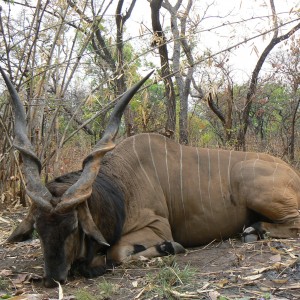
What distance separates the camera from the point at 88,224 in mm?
2844

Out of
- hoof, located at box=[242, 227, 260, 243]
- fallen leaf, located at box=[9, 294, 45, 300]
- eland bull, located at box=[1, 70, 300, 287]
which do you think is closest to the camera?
fallen leaf, located at box=[9, 294, 45, 300]

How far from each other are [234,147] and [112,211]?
19.2 ft

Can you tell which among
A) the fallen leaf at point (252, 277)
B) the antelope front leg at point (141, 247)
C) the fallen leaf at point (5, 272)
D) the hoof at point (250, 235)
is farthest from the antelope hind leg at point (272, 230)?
the fallen leaf at point (5, 272)

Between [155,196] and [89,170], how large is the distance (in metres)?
0.81

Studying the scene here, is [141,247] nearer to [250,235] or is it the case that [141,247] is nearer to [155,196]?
[155,196]

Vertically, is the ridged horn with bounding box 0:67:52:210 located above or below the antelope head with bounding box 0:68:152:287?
above

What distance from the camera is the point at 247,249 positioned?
3332 millimetres

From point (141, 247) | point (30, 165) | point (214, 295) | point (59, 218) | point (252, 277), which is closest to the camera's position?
point (214, 295)

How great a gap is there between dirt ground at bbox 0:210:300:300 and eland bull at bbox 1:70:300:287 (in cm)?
17

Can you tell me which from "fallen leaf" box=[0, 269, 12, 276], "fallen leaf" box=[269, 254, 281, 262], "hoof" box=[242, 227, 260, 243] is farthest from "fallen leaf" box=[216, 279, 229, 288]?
"fallen leaf" box=[0, 269, 12, 276]

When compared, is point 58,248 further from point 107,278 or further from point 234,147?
point 234,147

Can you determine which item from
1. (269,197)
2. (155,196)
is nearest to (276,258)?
(269,197)

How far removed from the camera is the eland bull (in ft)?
9.62

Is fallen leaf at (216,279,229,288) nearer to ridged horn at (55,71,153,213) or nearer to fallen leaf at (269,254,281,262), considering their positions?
fallen leaf at (269,254,281,262)
